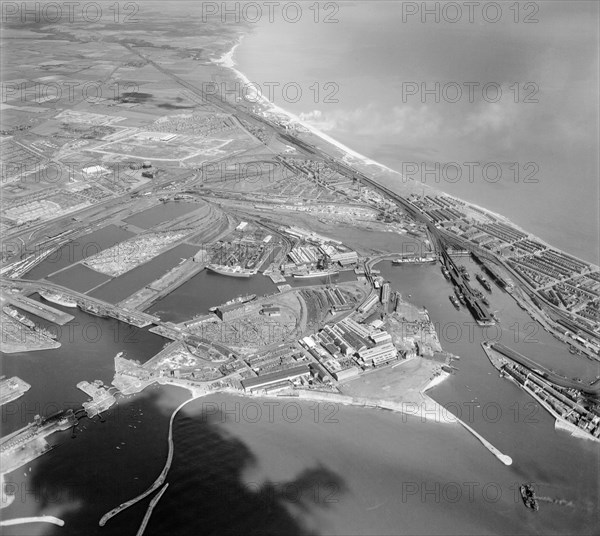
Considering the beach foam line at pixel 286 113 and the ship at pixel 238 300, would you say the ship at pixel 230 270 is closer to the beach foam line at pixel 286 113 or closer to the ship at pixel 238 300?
the ship at pixel 238 300

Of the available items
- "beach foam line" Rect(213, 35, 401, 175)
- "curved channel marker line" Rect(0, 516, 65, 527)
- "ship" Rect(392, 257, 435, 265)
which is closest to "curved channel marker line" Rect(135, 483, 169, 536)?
"curved channel marker line" Rect(0, 516, 65, 527)

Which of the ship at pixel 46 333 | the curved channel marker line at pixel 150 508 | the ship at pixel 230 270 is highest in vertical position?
the ship at pixel 230 270

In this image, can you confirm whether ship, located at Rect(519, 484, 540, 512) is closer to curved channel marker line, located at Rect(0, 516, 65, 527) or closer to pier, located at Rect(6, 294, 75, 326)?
curved channel marker line, located at Rect(0, 516, 65, 527)

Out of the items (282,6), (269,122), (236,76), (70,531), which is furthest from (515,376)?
(282,6)

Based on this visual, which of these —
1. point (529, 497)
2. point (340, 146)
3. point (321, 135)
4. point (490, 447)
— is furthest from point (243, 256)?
point (321, 135)

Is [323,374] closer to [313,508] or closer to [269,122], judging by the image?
[313,508]

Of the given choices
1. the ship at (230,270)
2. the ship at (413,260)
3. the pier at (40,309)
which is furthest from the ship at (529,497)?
the pier at (40,309)

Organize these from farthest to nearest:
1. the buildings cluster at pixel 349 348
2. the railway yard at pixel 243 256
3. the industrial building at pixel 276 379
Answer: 1. the railway yard at pixel 243 256
2. the buildings cluster at pixel 349 348
3. the industrial building at pixel 276 379
